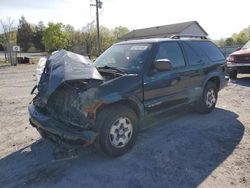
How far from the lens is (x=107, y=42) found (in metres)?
49.7

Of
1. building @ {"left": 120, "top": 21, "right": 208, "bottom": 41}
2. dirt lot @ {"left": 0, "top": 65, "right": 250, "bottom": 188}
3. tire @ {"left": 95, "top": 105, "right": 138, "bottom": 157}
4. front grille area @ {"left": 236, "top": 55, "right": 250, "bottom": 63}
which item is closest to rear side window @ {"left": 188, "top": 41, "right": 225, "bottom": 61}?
dirt lot @ {"left": 0, "top": 65, "right": 250, "bottom": 188}

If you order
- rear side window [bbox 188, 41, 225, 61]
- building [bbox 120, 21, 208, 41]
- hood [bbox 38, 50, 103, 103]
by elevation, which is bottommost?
hood [bbox 38, 50, 103, 103]

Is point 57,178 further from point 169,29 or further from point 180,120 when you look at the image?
point 169,29

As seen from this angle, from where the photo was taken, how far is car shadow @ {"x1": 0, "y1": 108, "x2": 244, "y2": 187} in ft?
11.5

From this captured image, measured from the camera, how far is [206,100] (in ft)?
20.4

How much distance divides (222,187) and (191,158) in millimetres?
798

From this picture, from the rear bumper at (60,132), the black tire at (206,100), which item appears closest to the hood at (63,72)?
the rear bumper at (60,132)

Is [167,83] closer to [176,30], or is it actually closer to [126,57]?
[126,57]

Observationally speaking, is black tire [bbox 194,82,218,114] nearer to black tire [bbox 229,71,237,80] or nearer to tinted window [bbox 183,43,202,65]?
Answer: tinted window [bbox 183,43,202,65]

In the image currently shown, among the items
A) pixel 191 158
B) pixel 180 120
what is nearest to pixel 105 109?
pixel 191 158

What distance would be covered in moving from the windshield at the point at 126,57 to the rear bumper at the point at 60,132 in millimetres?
1446

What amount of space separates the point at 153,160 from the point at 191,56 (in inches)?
105

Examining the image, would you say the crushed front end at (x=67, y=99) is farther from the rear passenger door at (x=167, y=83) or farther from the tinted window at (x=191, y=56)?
the tinted window at (x=191, y=56)

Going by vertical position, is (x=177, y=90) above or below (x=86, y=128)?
above
